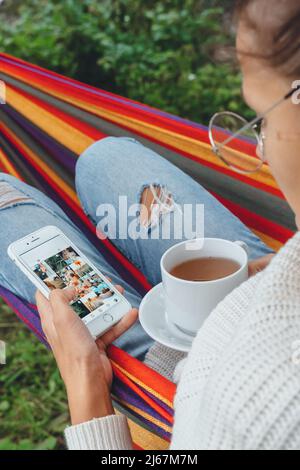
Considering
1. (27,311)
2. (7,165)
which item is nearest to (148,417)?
(27,311)

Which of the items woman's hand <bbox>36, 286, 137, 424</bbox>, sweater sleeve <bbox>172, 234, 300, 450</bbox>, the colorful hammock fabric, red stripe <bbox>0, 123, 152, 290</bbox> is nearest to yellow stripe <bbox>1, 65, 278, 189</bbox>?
the colorful hammock fabric

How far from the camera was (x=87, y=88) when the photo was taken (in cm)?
145

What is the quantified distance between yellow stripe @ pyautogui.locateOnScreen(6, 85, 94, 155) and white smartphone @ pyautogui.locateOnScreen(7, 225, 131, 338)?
42 cm

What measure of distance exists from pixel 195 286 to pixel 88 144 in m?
0.69

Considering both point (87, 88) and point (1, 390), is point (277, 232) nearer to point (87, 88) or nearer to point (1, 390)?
point (87, 88)

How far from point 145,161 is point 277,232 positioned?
28 cm

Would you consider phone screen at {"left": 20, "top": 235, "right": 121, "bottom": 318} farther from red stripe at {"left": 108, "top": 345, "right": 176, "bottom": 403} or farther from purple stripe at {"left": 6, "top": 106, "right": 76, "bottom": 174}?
purple stripe at {"left": 6, "top": 106, "right": 76, "bottom": 174}

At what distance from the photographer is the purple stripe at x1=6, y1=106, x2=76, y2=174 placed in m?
1.42

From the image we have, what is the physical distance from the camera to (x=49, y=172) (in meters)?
1.45

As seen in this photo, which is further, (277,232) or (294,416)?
(277,232)

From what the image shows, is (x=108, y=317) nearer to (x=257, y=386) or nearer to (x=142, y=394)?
(x=142, y=394)

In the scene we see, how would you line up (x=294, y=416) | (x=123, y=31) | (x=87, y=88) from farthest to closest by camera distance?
(x=123, y=31)
(x=87, y=88)
(x=294, y=416)
